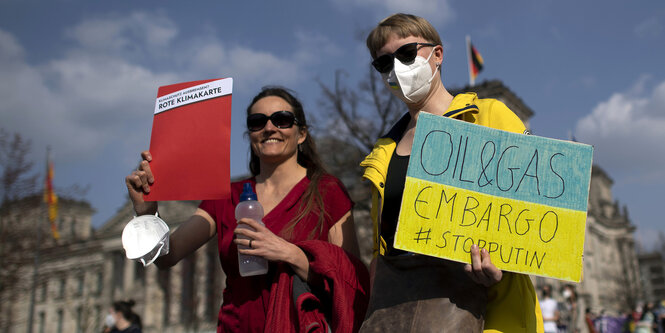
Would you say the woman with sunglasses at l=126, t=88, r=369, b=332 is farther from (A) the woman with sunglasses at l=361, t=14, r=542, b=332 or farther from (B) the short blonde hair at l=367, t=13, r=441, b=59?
(B) the short blonde hair at l=367, t=13, r=441, b=59

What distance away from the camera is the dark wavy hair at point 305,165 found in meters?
2.85

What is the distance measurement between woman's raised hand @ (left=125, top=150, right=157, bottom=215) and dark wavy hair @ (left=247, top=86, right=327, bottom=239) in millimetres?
650

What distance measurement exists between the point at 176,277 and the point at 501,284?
49154 millimetres

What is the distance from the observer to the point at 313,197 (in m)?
2.91

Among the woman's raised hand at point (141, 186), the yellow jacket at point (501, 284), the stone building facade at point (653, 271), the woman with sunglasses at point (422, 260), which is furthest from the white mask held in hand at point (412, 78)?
the stone building facade at point (653, 271)

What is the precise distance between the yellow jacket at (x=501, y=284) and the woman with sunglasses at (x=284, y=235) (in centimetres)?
36

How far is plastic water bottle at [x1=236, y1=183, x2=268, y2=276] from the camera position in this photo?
8.45 feet

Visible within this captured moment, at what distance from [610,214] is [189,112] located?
334 ft

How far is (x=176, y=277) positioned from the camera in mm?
48625

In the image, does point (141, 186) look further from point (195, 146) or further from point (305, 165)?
point (305, 165)

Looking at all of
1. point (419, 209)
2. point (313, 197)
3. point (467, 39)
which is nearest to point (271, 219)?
point (313, 197)

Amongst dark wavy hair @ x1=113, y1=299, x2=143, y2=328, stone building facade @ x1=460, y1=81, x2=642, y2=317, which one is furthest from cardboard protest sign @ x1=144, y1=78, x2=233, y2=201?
stone building facade @ x1=460, y1=81, x2=642, y2=317

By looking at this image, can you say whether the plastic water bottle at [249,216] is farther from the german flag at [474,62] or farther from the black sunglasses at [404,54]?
the german flag at [474,62]

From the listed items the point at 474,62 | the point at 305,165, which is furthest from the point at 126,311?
the point at 474,62
